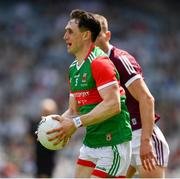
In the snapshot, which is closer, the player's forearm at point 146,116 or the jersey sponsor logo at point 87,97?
the jersey sponsor logo at point 87,97

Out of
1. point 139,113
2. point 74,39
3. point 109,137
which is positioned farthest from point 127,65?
point 109,137

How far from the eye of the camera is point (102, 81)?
19.9 feet

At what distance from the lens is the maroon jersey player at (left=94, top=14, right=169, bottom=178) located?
21.0 feet

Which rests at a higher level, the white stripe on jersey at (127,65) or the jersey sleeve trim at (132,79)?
the white stripe on jersey at (127,65)

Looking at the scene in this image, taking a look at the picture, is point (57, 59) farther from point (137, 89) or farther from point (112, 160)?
point (112, 160)

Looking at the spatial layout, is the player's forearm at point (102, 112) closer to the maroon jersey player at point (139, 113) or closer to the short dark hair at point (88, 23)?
the maroon jersey player at point (139, 113)

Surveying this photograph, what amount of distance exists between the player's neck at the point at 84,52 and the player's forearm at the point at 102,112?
1.65ft

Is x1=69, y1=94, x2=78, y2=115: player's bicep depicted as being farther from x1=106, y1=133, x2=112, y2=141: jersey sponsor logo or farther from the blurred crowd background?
the blurred crowd background

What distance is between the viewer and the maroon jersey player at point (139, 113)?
6.41m

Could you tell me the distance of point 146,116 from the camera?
21.3 ft

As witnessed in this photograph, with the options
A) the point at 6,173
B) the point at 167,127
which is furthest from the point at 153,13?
the point at 6,173

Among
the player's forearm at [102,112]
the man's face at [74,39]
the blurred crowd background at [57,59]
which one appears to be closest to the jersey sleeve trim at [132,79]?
the man's face at [74,39]

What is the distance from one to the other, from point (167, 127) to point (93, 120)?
10.5m

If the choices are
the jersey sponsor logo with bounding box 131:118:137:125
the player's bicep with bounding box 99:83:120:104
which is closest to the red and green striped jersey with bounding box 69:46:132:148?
the player's bicep with bounding box 99:83:120:104
